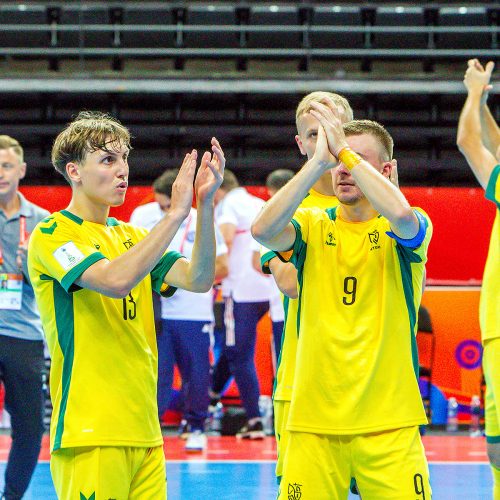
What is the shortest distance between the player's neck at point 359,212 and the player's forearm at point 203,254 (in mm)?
453

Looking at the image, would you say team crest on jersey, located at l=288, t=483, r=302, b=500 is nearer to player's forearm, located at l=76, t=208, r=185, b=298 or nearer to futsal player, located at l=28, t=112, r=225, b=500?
futsal player, located at l=28, t=112, r=225, b=500

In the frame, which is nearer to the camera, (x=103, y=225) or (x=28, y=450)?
(x=103, y=225)

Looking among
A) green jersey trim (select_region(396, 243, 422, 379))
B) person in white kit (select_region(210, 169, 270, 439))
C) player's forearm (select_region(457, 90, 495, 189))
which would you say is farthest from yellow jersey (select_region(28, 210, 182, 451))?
person in white kit (select_region(210, 169, 270, 439))

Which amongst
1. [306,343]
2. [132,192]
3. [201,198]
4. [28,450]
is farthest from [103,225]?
[132,192]

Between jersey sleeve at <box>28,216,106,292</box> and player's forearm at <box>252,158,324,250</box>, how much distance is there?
1.71ft

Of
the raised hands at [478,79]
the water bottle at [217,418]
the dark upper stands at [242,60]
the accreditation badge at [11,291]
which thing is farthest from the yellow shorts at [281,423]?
the dark upper stands at [242,60]

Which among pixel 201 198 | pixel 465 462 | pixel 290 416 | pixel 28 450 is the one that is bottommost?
pixel 465 462

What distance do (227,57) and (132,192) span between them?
154 inches

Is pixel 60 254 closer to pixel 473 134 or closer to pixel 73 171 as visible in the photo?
pixel 73 171

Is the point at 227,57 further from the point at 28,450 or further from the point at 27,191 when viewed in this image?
the point at 28,450

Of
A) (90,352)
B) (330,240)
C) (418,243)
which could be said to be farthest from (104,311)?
(418,243)

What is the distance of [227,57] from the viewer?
522 inches

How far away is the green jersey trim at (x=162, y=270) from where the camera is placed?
10.8ft

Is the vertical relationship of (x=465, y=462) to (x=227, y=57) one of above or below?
below
